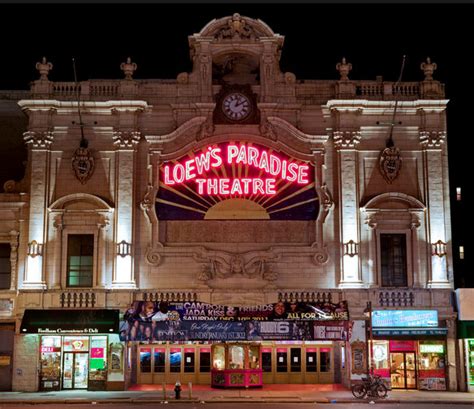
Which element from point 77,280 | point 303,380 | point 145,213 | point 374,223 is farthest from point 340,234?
point 77,280

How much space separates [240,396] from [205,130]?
50.0 ft

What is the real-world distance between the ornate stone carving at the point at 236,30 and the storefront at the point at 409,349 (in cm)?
1770

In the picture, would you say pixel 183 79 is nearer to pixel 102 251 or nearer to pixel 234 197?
pixel 234 197

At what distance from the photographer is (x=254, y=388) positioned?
40.7m

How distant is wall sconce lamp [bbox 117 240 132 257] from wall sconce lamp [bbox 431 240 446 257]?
56.2 ft

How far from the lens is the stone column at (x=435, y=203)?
136 feet

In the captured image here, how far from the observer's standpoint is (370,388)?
3669 centimetres

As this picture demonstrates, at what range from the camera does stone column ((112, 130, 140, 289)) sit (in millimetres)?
41219

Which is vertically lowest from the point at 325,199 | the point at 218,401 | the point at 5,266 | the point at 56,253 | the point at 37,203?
the point at 218,401

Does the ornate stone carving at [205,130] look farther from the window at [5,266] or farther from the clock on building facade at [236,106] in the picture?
the window at [5,266]

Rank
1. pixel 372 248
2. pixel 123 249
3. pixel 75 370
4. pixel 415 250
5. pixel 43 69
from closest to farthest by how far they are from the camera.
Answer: pixel 75 370 → pixel 123 249 → pixel 415 250 → pixel 372 248 → pixel 43 69

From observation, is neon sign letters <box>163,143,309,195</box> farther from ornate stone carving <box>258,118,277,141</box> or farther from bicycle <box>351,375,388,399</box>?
bicycle <box>351,375,388,399</box>

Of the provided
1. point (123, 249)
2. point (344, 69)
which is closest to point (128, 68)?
point (123, 249)

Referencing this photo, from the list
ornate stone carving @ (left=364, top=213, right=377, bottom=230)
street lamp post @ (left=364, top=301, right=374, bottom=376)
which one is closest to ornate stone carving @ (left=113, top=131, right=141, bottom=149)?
ornate stone carving @ (left=364, top=213, right=377, bottom=230)
